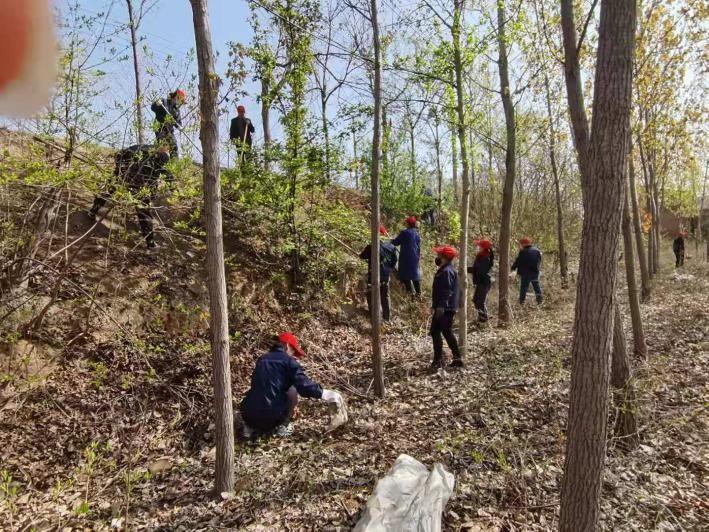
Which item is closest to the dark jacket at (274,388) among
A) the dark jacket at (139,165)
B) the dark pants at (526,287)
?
the dark jacket at (139,165)

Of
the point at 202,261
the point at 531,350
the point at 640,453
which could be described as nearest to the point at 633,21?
the point at 640,453

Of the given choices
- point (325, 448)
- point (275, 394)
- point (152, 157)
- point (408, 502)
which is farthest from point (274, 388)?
point (152, 157)

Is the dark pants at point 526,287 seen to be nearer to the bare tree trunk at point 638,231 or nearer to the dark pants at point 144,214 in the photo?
the bare tree trunk at point 638,231

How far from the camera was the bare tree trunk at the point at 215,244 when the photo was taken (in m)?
3.69

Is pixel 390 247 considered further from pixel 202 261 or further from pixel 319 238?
pixel 202 261

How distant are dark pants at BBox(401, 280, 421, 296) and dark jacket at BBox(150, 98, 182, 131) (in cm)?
595

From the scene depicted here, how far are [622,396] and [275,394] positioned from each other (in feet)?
12.3

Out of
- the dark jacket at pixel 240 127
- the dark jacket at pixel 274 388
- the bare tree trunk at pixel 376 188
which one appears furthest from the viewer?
the dark jacket at pixel 240 127

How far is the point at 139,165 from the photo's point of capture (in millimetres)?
5199

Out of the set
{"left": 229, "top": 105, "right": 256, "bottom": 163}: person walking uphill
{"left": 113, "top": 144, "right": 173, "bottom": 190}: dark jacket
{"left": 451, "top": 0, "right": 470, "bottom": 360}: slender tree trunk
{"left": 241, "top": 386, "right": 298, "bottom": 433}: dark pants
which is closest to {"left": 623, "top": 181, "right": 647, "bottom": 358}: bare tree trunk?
{"left": 451, "top": 0, "right": 470, "bottom": 360}: slender tree trunk

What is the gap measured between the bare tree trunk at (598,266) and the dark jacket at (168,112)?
14.4 ft

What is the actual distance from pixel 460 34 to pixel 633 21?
4.26 m

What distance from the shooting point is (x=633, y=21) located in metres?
2.53

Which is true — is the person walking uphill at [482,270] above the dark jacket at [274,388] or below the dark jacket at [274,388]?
above
